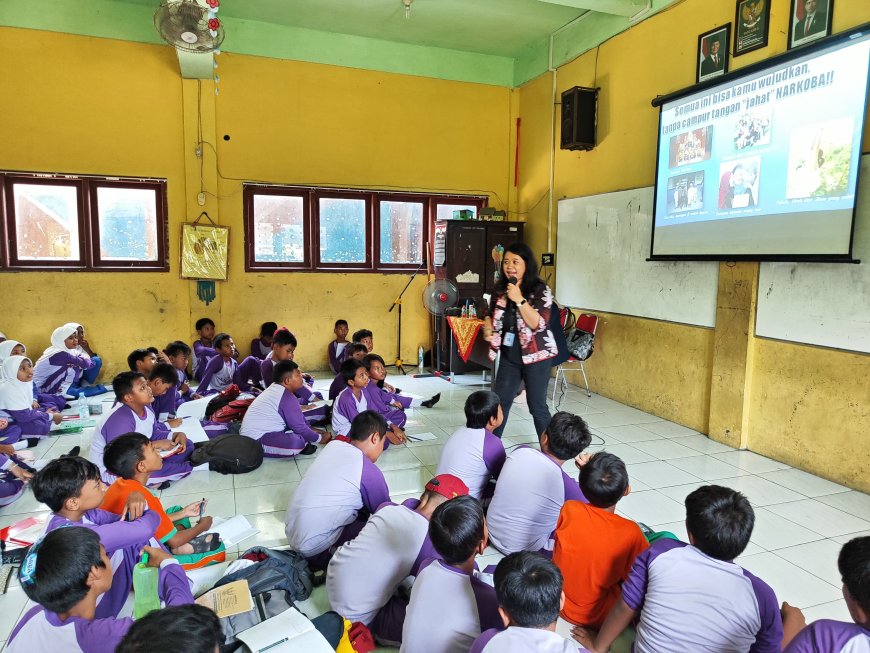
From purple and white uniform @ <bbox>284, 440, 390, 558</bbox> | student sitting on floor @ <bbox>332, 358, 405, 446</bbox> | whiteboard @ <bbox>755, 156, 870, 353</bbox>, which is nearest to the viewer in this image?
purple and white uniform @ <bbox>284, 440, 390, 558</bbox>

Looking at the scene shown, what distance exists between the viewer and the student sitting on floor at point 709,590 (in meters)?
1.47

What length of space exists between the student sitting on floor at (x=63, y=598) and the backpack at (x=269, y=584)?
41cm

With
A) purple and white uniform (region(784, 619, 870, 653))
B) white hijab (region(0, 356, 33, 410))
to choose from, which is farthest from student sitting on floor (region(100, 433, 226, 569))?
white hijab (region(0, 356, 33, 410))

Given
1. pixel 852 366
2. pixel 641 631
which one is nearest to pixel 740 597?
pixel 641 631

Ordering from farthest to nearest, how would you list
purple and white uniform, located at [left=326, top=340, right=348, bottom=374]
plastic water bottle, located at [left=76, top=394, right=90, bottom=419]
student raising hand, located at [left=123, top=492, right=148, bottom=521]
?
1. purple and white uniform, located at [left=326, top=340, right=348, bottom=374]
2. plastic water bottle, located at [left=76, top=394, right=90, bottom=419]
3. student raising hand, located at [left=123, top=492, right=148, bottom=521]

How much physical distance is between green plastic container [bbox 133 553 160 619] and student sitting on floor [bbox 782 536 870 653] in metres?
1.98

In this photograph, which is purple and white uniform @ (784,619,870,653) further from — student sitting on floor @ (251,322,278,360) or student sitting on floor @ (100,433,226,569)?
student sitting on floor @ (251,322,278,360)

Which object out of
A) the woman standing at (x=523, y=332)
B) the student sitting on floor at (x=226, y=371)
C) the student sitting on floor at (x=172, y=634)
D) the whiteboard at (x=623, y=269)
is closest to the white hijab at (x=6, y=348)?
the student sitting on floor at (x=226, y=371)

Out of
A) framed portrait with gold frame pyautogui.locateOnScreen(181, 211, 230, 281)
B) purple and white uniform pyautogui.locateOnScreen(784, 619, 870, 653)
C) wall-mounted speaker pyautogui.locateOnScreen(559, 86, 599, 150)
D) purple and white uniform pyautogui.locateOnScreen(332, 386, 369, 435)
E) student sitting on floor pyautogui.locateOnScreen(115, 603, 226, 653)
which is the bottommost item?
purple and white uniform pyautogui.locateOnScreen(332, 386, 369, 435)

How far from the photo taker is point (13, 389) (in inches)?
157

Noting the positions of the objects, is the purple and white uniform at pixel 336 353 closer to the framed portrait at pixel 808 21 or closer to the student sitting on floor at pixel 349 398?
the student sitting on floor at pixel 349 398

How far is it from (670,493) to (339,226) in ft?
16.4

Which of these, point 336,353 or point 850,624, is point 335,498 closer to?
point 850,624

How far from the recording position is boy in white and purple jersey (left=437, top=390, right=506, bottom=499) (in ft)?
8.81
